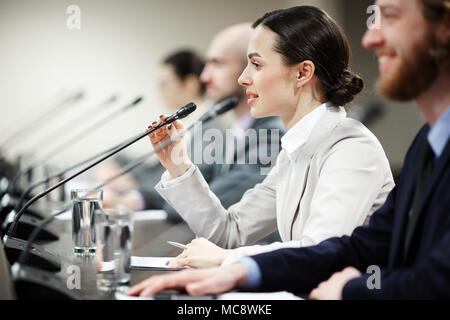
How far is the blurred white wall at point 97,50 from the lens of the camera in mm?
5121

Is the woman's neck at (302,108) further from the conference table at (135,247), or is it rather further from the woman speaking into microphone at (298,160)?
the conference table at (135,247)

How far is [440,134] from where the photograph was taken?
1029 mm

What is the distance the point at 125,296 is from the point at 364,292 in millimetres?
417

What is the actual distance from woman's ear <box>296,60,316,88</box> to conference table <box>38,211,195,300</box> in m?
0.56

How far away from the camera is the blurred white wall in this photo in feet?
16.8

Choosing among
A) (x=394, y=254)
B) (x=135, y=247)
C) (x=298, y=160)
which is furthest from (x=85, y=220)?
(x=394, y=254)

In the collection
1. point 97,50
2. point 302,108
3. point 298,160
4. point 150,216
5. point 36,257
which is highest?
point 97,50

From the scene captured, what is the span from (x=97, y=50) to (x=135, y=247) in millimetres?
3930

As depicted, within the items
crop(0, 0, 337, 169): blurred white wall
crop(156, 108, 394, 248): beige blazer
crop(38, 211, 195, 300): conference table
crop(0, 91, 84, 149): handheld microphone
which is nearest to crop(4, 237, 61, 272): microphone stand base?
crop(38, 211, 195, 300): conference table

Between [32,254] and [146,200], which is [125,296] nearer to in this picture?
[32,254]

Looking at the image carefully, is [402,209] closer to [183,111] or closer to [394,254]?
[394,254]

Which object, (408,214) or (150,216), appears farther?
(150,216)
